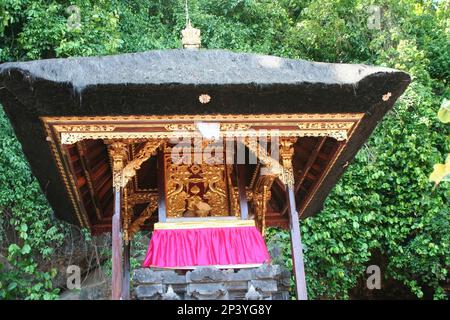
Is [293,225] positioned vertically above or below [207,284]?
above

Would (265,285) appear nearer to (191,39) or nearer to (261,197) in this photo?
(261,197)

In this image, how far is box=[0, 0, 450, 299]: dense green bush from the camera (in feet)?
35.9

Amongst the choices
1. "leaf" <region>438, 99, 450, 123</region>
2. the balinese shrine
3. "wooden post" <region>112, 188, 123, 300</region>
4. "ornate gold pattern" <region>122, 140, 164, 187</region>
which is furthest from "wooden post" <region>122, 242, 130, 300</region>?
"leaf" <region>438, 99, 450, 123</region>

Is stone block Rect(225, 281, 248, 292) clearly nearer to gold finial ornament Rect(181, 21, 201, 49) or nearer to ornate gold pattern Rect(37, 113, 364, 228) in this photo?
ornate gold pattern Rect(37, 113, 364, 228)

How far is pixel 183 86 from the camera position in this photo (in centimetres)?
577

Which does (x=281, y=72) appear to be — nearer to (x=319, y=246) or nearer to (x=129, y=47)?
(x=319, y=246)

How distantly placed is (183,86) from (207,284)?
1.96 m

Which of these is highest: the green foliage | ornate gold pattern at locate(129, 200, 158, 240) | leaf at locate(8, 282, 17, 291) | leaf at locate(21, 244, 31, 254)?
the green foliage

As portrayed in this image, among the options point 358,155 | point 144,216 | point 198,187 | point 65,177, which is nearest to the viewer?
point 65,177

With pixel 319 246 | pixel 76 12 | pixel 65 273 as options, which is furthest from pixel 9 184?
pixel 319 246

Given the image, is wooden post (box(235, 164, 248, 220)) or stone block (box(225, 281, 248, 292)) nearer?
stone block (box(225, 281, 248, 292))

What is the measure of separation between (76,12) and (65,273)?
16.4 ft

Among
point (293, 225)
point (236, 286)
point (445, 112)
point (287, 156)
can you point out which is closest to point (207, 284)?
point (236, 286)

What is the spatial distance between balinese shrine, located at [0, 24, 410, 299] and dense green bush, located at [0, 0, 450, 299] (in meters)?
3.48
